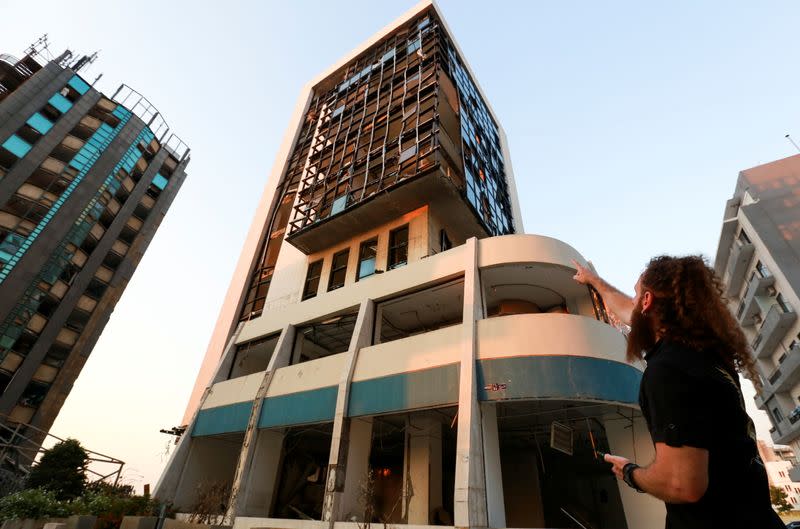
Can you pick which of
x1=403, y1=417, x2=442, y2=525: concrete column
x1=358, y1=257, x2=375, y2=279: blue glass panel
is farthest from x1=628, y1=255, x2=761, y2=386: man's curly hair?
x1=358, y1=257, x2=375, y2=279: blue glass panel

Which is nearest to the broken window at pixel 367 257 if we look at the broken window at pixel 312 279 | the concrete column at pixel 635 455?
the broken window at pixel 312 279

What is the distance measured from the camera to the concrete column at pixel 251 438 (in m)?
14.5

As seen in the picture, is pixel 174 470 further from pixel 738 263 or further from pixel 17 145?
pixel 738 263

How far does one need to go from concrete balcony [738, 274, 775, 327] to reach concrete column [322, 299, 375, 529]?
1310 inches

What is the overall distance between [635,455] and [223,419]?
53.4ft

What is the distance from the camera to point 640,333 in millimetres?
2373

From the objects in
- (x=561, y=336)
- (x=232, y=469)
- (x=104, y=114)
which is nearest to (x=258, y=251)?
(x=232, y=469)

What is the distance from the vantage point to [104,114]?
1716 inches

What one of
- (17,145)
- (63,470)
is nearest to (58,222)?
(17,145)

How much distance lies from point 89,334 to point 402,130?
35.8 metres

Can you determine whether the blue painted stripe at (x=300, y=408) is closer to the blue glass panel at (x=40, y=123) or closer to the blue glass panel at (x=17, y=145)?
the blue glass panel at (x=17, y=145)

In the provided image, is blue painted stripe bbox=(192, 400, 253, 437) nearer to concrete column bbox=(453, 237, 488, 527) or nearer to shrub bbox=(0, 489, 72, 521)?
shrub bbox=(0, 489, 72, 521)

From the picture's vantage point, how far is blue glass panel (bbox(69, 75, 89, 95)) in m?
41.9

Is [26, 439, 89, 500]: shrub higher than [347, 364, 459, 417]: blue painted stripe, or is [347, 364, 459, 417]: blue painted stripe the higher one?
[347, 364, 459, 417]: blue painted stripe
